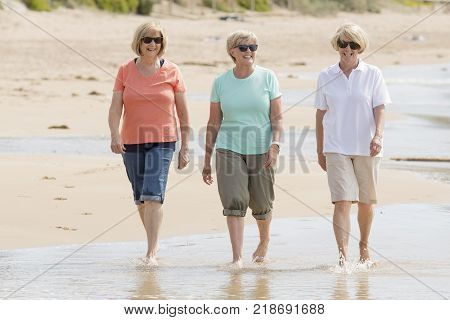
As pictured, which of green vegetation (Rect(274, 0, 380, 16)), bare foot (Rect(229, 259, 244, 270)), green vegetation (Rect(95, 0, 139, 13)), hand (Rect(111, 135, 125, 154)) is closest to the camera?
bare foot (Rect(229, 259, 244, 270))

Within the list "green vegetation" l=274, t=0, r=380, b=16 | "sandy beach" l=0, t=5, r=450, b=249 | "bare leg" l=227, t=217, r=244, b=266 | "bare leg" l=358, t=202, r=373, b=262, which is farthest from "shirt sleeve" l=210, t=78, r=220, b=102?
"green vegetation" l=274, t=0, r=380, b=16

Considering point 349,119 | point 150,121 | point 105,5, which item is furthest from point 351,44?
point 105,5

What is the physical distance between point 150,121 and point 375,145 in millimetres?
1523

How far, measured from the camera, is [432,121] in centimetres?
1892

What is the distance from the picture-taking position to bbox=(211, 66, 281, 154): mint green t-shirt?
27.4 feet

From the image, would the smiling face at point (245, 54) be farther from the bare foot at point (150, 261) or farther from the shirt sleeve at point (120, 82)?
the bare foot at point (150, 261)

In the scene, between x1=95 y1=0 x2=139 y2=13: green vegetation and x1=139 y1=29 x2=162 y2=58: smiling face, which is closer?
x1=139 y1=29 x2=162 y2=58: smiling face

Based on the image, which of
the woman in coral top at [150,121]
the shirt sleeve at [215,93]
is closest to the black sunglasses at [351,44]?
the shirt sleeve at [215,93]

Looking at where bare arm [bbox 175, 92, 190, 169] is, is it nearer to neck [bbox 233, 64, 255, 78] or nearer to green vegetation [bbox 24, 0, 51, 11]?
neck [bbox 233, 64, 255, 78]

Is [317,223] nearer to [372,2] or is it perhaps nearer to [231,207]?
[231,207]

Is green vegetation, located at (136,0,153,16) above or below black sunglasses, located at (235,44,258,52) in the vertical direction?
above

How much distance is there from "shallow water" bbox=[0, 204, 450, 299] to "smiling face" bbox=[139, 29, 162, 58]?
142 centimetres

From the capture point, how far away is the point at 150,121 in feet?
27.9
